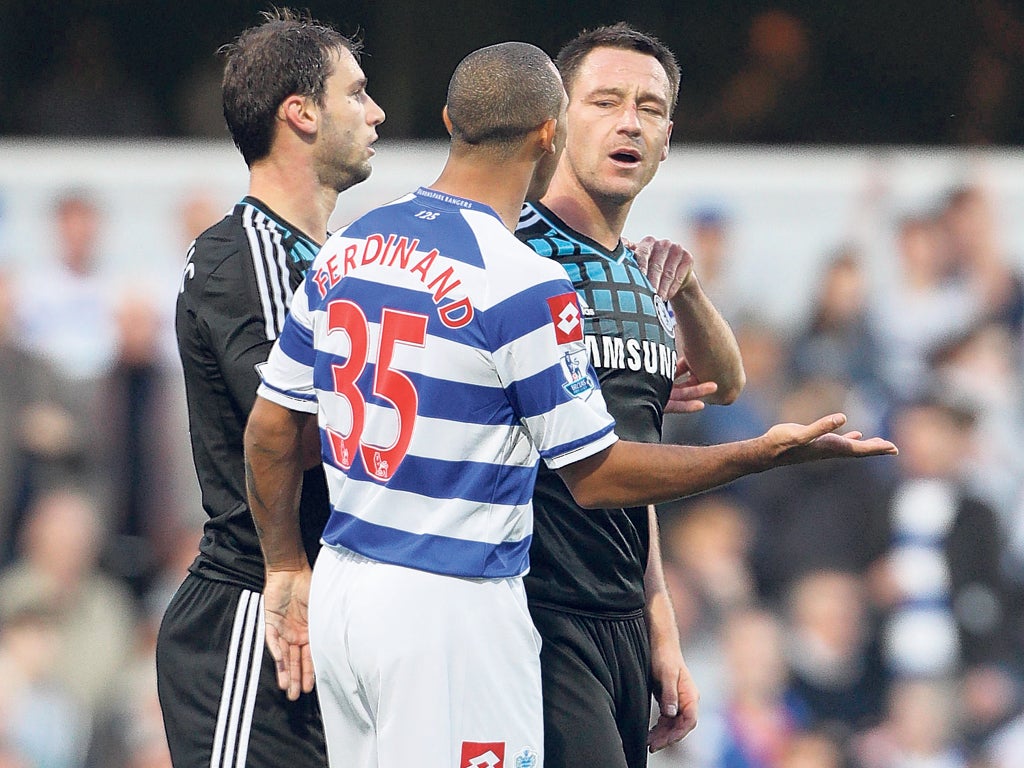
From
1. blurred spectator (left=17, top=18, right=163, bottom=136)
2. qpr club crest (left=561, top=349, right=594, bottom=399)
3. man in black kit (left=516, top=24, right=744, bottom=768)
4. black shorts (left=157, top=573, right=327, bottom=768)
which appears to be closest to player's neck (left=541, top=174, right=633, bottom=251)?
man in black kit (left=516, top=24, right=744, bottom=768)

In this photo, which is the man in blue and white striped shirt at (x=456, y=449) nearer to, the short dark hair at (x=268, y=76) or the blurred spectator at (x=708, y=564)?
the short dark hair at (x=268, y=76)

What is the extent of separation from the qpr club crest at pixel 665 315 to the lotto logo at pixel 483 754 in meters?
1.08

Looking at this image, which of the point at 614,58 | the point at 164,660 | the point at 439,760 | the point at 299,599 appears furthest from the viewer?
the point at 614,58

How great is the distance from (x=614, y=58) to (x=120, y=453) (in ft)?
14.1

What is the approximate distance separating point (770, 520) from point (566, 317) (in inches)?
192

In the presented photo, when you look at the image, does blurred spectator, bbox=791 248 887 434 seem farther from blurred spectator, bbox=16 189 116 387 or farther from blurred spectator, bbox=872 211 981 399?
blurred spectator, bbox=16 189 116 387

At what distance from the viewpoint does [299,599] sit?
3113 millimetres

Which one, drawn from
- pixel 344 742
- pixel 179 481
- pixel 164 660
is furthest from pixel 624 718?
pixel 179 481

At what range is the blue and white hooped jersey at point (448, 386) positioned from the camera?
8.98ft

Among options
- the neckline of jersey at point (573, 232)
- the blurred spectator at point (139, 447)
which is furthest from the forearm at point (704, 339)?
the blurred spectator at point (139, 447)

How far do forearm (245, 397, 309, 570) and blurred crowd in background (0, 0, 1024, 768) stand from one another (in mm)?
4254

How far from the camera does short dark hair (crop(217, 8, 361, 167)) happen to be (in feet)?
11.2

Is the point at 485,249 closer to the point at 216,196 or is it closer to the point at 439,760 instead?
the point at 439,760

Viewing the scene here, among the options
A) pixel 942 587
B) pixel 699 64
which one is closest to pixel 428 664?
pixel 942 587
